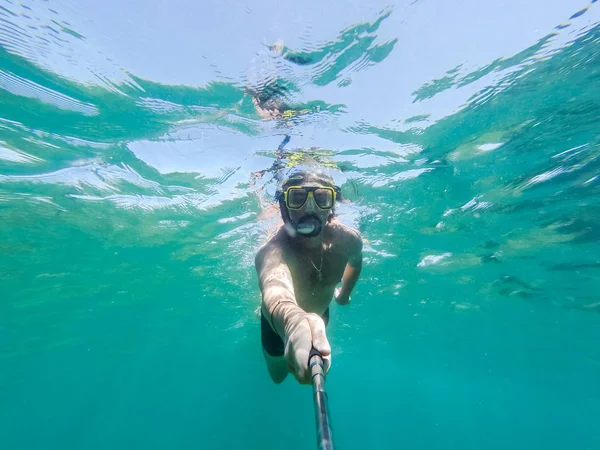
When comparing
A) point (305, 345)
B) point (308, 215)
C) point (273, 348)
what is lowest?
point (273, 348)

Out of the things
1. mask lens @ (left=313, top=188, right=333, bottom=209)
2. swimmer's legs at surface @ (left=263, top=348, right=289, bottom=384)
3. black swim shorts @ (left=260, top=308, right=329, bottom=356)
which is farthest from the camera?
swimmer's legs at surface @ (left=263, top=348, right=289, bottom=384)

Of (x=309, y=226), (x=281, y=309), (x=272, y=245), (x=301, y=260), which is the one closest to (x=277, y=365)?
(x=301, y=260)

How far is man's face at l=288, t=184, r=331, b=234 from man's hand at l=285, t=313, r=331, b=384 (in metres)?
2.90

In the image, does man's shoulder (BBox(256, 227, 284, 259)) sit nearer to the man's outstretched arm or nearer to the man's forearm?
the man's outstretched arm

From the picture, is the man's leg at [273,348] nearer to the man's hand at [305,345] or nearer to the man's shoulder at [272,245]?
the man's shoulder at [272,245]

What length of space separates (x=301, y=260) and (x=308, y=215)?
790 millimetres

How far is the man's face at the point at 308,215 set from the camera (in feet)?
16.2

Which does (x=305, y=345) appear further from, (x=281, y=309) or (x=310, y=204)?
(x=310, y=204)

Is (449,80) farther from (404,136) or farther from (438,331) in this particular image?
(438,331)

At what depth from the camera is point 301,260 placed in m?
5.30

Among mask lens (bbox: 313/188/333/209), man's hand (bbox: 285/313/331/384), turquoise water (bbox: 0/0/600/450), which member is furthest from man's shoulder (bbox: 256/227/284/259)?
turquoise water (bbox: 0/0/600/450)

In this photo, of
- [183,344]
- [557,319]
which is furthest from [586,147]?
[183,344]

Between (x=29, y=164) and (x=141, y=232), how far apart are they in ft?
20.7

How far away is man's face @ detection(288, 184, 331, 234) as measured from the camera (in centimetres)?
494
